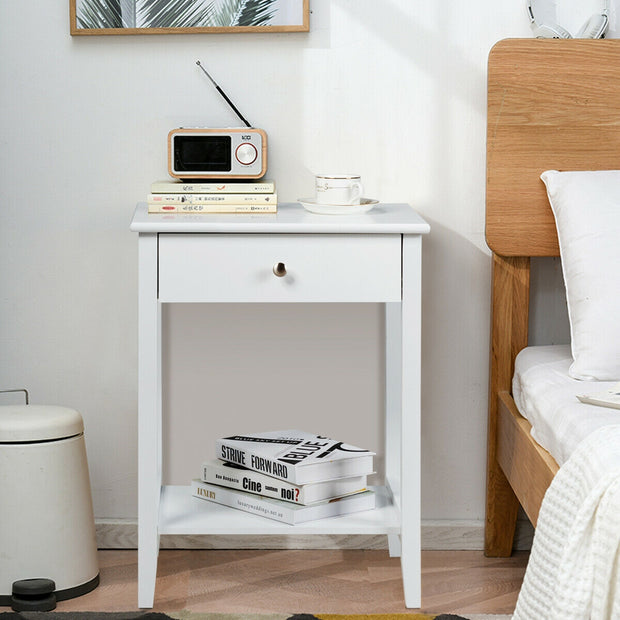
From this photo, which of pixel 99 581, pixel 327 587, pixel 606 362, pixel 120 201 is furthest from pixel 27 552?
pixel 606 362

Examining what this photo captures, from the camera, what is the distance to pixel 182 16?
180cm

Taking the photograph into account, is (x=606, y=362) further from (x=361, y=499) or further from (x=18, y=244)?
(x=18, y=244)

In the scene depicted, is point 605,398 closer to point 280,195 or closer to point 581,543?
point 581,543

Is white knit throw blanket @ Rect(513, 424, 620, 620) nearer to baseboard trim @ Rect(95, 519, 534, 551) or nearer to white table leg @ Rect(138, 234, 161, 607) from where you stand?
white table leg @ Rect(138, 234, 161, 607)

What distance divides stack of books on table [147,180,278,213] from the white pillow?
1.72 feet

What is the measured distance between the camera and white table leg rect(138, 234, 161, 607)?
1.50m

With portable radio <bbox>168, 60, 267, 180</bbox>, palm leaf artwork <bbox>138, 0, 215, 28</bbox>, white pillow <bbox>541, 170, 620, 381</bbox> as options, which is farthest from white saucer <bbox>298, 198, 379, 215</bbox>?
palm leaf artwork <bbox>138, 0, 215, 28</bbox>

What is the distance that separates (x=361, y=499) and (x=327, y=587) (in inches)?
7.6

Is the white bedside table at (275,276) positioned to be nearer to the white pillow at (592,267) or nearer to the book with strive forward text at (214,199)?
the book with strive forward text at (214,199)

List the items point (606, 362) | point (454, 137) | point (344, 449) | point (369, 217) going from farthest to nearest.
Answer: point (454, 137), point (344, 449), point (369, 217), point (606, 362)

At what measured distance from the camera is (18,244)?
1.86 metres

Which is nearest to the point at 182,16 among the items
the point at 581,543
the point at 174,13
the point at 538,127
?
the point at 174,13

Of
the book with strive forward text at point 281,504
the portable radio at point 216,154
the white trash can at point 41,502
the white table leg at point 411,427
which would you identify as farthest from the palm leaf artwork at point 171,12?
the book with strive forward text at point 281,504

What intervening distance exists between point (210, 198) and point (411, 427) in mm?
540
